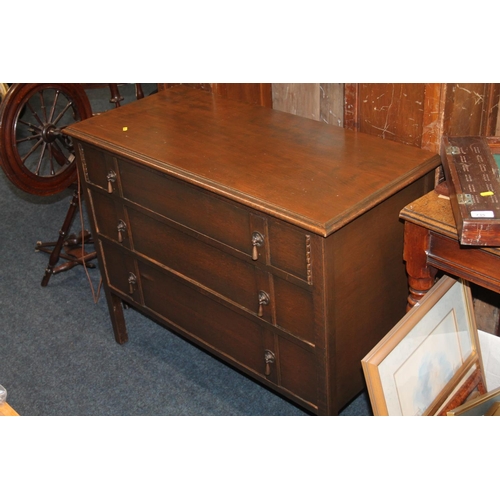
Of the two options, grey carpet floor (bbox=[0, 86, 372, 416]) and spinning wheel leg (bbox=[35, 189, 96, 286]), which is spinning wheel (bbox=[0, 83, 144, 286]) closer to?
spinning wheel leg (bbox=[35, 189, 96, 286])

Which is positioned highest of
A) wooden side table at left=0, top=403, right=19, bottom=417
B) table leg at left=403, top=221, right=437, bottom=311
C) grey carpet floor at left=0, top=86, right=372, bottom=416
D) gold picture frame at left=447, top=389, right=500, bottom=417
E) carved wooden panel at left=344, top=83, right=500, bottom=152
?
carved wooden panel at left=344, top=83, right=500, bottom=152

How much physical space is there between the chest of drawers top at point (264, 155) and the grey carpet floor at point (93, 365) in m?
1.07

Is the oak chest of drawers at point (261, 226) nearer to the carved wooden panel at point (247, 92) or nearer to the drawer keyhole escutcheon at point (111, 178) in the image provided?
the drawer keyhole escutcheon at point (111, 178)

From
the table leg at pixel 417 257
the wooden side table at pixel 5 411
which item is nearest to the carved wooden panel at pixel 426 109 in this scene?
the table leg at pixel 417 257

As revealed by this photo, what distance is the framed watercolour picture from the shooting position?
7.14 ft

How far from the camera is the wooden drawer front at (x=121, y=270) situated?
9.91 feet

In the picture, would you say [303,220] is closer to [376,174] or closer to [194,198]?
[376,174]

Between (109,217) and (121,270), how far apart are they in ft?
0.87

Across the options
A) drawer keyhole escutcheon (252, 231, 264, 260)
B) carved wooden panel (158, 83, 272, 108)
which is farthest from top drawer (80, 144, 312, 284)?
carved wooden panel (158, 83, 272, 108)

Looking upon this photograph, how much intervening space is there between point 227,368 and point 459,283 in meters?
1.17

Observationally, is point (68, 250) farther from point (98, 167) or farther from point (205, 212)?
point (205, 212)

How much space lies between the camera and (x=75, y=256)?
396cm

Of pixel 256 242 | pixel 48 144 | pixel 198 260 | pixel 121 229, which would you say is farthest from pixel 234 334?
pixel 48 144

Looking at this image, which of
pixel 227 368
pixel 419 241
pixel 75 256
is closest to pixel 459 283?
pixel 419 241
